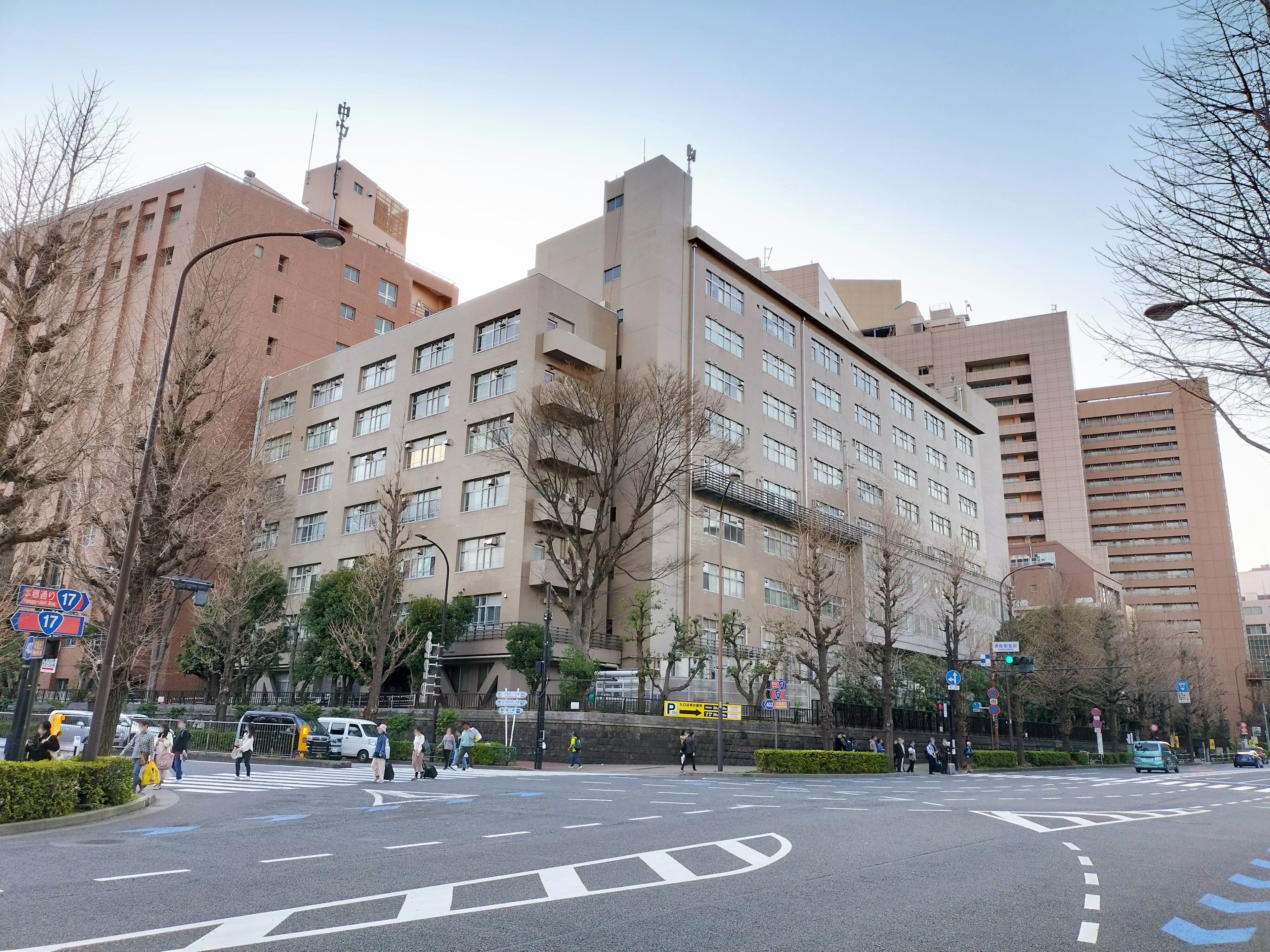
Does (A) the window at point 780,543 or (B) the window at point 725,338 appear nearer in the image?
(B) the window at point 725,338

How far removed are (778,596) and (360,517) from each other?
81.2 ft

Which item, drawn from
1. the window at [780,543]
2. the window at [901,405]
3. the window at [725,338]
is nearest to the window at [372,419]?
the window at [725,338]

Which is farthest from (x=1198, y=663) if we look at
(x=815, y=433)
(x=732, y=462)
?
(x=732, y=462)

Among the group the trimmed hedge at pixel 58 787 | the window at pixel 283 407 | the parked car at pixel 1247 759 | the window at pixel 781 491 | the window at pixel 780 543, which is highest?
the window at pixel 283 407

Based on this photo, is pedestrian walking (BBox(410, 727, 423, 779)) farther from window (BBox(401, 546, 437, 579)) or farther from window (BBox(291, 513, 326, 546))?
window (BBox(291, 513, 326, 546))

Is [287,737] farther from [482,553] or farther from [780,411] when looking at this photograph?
[780,411]

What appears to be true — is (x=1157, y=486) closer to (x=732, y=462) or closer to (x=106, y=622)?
(x=732, y=462)

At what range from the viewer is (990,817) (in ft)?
54.9

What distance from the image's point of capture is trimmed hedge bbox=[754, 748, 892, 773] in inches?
1347

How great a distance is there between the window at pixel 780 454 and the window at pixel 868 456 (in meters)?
8.12

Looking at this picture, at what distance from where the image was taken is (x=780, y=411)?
56.0 metres

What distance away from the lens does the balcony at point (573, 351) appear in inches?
1800

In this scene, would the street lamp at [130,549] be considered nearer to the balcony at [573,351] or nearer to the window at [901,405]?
the balcony at [573,351]

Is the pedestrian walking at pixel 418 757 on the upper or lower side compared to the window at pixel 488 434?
lower
